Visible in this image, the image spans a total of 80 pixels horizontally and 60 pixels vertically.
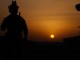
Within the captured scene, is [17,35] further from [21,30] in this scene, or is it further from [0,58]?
[0,58]

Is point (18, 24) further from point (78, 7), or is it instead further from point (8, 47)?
point (78, 7)

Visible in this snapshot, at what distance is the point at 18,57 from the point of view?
8062 mm

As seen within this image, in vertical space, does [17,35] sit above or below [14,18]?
below

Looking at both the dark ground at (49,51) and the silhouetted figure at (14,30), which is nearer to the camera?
the silhouetted figure at (14,30)

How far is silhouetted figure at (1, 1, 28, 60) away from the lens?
793cm

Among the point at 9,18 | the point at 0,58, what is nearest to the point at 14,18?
the point at 9,18

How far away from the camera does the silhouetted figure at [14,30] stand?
7926mm

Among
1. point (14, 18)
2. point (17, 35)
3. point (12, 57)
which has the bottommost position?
point (12, 57)

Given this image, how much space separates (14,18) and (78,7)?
208 centimetres

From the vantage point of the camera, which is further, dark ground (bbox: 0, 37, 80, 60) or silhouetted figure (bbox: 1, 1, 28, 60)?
dark ground (bbox: 0, 37, 80, 60)

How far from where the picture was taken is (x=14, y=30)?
8055 millimetres

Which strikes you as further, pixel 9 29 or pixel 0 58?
pixel 0 58

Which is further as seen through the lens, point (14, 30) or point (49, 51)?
point (49, 51)

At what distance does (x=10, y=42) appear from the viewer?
7.89 m
